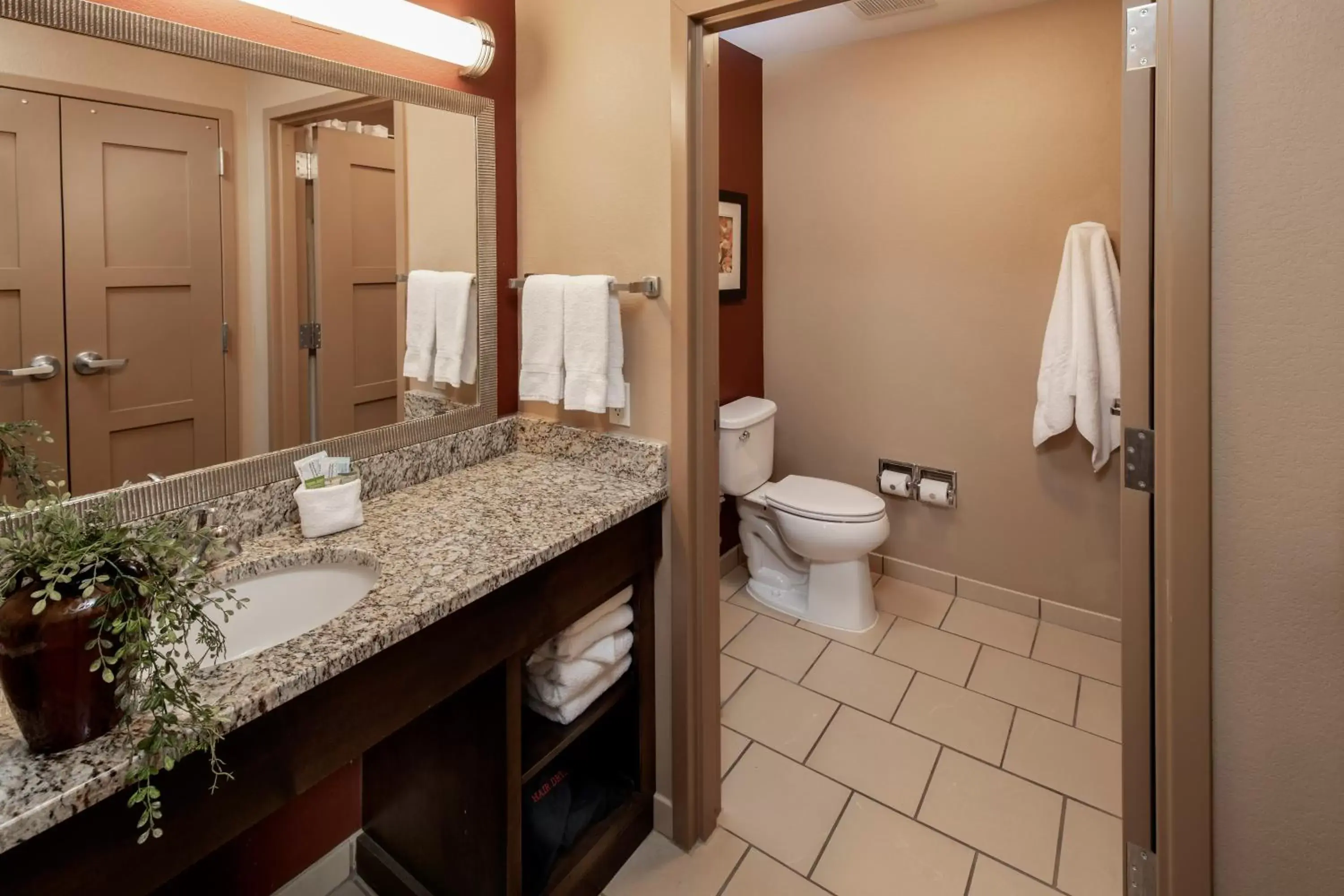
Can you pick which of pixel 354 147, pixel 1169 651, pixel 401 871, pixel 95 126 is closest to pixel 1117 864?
pixel 1169 651

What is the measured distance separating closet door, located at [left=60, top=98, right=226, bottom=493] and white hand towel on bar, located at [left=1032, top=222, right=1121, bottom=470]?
2475 mm

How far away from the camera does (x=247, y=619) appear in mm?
1227

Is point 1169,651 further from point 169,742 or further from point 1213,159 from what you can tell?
point 169,742

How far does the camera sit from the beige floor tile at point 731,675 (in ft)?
7.87

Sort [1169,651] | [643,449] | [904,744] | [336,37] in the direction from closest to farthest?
[1169,651], [336,37], [643,449], [904,744]

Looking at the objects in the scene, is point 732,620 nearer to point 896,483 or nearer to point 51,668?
point 896,483

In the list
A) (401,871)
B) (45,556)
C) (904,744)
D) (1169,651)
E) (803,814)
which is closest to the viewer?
(45,556)

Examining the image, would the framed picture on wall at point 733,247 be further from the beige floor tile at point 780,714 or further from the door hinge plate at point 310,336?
the door hinge plate at point 310,336

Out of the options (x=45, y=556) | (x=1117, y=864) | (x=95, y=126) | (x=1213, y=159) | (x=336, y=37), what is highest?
(x=336, y=37)

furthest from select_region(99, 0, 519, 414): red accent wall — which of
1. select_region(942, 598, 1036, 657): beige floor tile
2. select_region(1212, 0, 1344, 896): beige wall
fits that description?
select_region(942, 598, 1036, 657): beige floor tile

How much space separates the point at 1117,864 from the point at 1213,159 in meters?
1.57

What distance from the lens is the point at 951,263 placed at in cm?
281

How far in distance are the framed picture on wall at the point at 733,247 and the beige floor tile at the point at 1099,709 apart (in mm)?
1920

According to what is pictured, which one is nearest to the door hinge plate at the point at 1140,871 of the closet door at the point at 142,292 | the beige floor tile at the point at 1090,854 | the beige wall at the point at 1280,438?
the beige wall at the point at 1280,438
